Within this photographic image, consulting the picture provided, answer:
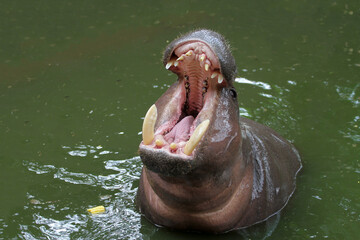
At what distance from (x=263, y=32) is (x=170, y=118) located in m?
5.77

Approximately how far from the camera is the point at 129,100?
7.66 meters

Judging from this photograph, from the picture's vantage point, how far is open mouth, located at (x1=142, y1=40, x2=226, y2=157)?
428 centimetres

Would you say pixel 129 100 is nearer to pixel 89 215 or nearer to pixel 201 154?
pixel 89 215

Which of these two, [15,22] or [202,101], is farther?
[15,22]

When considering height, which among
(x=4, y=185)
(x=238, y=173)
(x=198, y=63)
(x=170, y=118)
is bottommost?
(x=4, y=185)

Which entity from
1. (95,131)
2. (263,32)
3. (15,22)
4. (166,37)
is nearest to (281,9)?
(263,32)

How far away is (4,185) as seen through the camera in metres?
5.85

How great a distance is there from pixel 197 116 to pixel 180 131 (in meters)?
0.22

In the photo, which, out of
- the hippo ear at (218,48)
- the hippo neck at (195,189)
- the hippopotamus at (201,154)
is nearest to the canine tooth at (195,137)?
the hippopotamus at (201,154)

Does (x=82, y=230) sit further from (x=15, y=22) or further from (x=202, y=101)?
(x=15, y=22)

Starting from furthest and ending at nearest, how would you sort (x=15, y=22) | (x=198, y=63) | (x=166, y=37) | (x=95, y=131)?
(x=15, y=22) → (x=166, y=37) → (x=95, y=131) → (x=198, y=63)

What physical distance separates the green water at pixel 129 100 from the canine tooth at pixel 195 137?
101 cm

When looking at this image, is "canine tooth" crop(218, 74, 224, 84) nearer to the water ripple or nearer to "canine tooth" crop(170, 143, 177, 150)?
"canine tooth" crop(170, 143, 177, 150)

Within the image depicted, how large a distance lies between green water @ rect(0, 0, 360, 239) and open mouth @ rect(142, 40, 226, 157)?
94 centimetres
